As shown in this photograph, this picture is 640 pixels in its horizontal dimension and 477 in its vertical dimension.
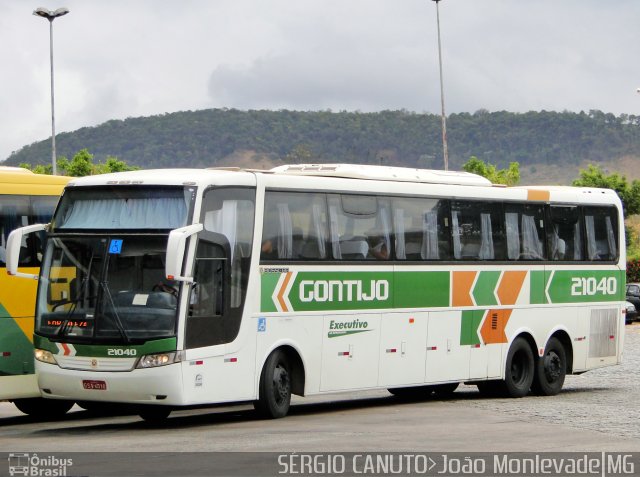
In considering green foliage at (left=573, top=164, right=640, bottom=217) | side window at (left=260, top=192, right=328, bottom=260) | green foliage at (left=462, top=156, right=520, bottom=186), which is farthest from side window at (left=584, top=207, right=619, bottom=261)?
green foliage at (left=573, top=164, right=640, bottom=217)

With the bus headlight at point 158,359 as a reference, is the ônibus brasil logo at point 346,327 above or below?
above

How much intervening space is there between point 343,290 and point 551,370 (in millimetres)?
6031

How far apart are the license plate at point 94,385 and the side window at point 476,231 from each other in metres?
7.11

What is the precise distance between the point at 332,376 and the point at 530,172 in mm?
174927

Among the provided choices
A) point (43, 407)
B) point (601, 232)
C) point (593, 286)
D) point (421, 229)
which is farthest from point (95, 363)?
point (601, 232)

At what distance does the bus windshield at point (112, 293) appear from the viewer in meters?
16.3

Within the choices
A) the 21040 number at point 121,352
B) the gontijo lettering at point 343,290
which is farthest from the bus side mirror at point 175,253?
the gontijo lettering at point 343,290

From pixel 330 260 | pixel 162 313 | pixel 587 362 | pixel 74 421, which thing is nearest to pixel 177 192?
pixel 162 313

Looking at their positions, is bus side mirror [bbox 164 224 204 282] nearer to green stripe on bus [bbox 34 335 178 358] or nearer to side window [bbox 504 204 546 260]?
green stripe on bus [bbox 34 335 178 358]

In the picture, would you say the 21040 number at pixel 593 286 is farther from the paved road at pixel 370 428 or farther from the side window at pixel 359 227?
the side window at pixel 359 227

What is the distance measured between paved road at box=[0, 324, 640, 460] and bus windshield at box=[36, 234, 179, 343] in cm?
124

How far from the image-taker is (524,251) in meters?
23.0

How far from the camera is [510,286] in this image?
74.3 feet

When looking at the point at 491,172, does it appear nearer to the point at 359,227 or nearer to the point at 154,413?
the point at 359,227
